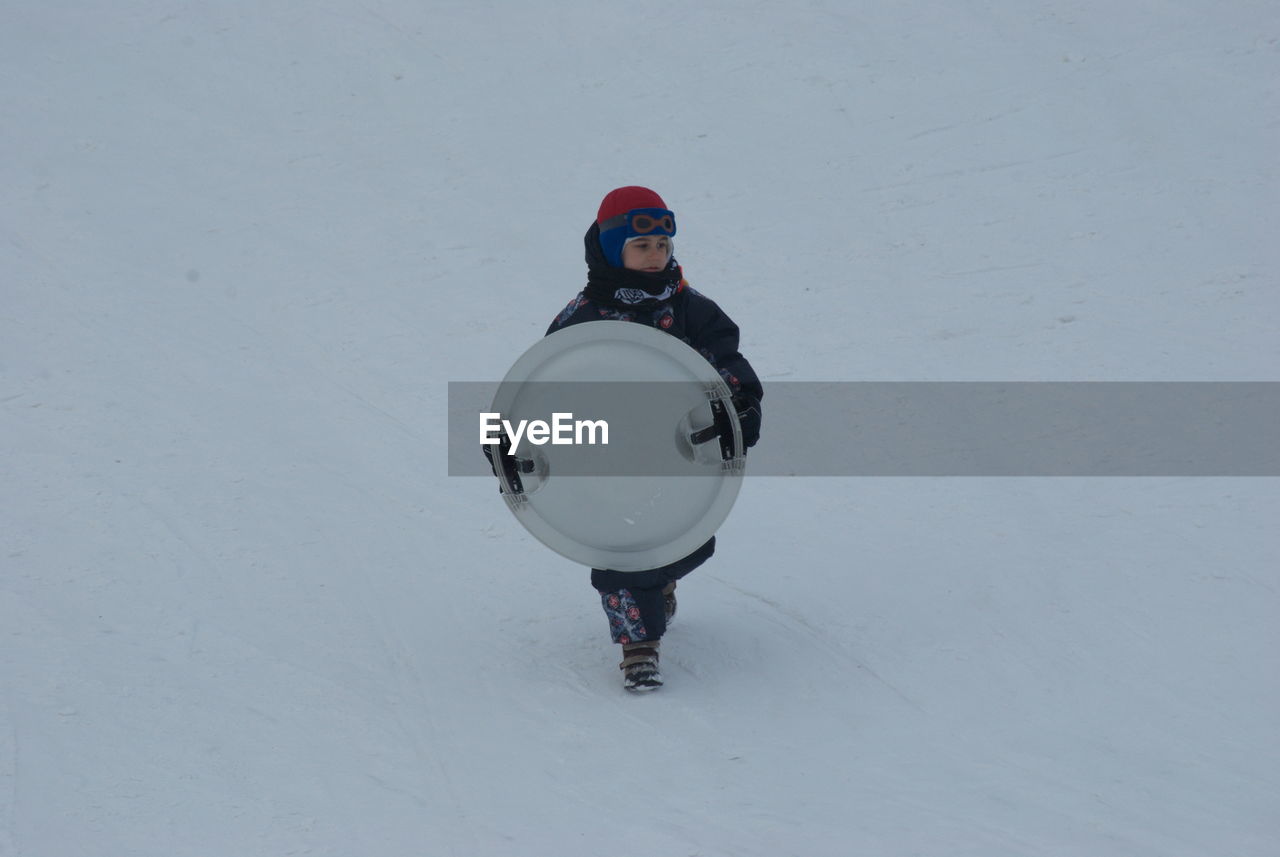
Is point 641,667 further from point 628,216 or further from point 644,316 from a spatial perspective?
point 628,216

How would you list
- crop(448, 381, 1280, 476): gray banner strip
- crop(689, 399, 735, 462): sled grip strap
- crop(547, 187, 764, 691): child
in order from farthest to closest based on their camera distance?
crop(448, 381, 1280, 476): gray banner strip < crop(547, 187, 764, 691): child < crop(689, 399, 735, 462): sled grip strap

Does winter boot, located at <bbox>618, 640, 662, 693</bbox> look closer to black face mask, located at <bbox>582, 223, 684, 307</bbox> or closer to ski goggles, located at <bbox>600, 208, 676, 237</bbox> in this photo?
black face mask, located at <bbox>582, 223, 684, 307</bbox>

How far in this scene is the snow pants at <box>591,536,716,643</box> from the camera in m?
3.80

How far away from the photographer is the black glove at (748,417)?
12.2 feet

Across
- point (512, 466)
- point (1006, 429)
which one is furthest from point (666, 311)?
point (1006, 429)

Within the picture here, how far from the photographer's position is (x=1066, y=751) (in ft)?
10.6

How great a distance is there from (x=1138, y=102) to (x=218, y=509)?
635cm

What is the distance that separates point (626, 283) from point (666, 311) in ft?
0.49

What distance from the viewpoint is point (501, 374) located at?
6.41 m

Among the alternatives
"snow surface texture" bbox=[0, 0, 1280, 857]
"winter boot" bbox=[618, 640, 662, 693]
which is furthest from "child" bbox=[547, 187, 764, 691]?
"snow surface texture" bbox=[0, 0, 1280, 857]

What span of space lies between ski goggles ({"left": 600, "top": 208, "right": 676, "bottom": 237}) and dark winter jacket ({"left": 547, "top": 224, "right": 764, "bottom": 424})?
0.09 m

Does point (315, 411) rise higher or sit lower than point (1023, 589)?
higher

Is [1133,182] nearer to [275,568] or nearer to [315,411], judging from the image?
[315,411]

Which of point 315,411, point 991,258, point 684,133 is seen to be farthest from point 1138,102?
point 315,411
